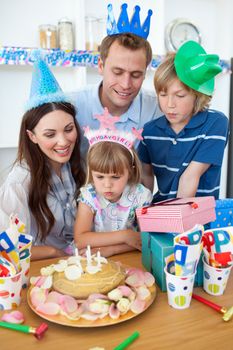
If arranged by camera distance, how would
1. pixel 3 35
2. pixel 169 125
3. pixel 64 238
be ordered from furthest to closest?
pixel 3 35
pixel 64 238
pixel 169 125

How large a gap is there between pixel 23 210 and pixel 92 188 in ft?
0.94

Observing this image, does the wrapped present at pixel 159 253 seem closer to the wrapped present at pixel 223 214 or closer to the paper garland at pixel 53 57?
the wrapped present at pixel 223 214

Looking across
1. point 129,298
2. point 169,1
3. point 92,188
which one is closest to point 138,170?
point 92,188

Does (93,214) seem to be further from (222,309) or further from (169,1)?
(169,1)

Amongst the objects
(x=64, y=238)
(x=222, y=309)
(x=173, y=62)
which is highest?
(x=173, y=62)

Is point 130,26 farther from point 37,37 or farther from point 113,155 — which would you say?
point 37,37

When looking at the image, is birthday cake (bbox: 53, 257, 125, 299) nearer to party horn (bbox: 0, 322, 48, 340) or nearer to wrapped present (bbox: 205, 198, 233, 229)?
party horn (bbox: 0, 322, 48, 340)

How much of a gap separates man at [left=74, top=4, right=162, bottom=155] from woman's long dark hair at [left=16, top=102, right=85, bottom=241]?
1.01 ft

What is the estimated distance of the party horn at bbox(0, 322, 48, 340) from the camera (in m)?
0.79

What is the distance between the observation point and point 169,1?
3.25m

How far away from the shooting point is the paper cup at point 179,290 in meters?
0.85

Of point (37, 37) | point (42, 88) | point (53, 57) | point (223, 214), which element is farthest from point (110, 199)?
point (37, 37)

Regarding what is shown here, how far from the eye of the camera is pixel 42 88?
1490mm

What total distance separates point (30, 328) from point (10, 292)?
11 cm
